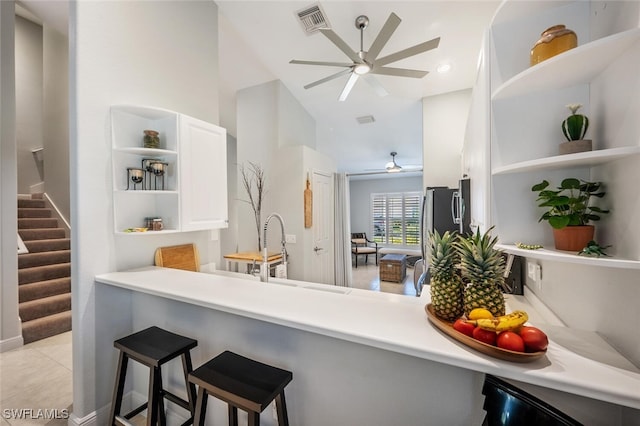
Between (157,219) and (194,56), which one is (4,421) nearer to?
(157,219)

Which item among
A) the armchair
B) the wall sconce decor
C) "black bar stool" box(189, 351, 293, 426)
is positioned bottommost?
the armchair

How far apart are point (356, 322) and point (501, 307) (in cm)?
55

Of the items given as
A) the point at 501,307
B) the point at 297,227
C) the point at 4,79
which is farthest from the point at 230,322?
the point at 4,79

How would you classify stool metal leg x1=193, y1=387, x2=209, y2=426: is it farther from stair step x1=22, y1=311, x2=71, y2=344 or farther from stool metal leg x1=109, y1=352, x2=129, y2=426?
stair step x1=22, y1=311, x2=71, y2=344

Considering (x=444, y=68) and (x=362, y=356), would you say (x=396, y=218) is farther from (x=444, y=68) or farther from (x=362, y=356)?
(x=362, y=356)

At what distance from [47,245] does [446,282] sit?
5176 mm

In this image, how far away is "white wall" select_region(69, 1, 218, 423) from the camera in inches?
67.0

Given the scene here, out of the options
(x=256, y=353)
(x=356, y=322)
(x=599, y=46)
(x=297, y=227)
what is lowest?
A: (x=256, y=353)

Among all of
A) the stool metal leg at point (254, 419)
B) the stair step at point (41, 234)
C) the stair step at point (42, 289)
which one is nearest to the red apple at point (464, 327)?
the stool metal leg at point (254, 419)

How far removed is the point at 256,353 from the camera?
147cm

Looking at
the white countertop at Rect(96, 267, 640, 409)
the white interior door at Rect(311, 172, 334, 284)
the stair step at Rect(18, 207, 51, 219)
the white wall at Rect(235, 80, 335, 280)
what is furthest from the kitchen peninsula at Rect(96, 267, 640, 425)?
the stair step at Rect(18, 207, 51, 219)

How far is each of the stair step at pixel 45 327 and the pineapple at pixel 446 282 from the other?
4.06 metres

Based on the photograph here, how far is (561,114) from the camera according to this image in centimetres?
110

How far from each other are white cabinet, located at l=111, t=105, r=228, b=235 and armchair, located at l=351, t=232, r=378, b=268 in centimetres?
617
